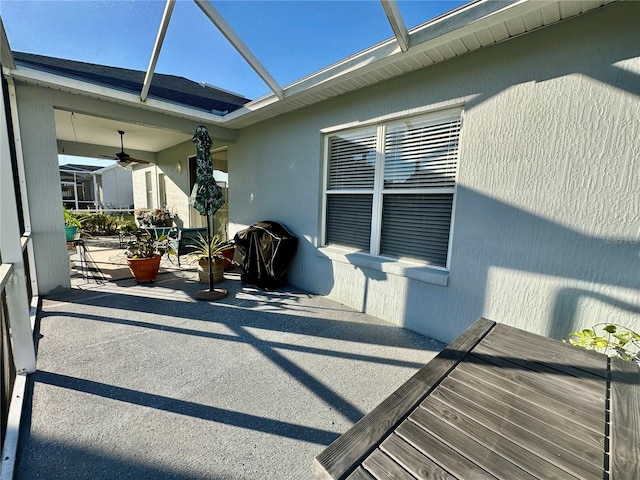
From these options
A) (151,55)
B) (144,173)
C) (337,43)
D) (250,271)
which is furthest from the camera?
(144,173)

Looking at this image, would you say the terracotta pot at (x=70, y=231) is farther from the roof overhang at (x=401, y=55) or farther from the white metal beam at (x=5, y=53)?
the white metal beam at (x=5, y=53)

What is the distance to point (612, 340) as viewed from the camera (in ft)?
6.63

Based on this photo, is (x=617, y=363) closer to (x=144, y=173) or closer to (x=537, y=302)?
(x=537, y=302)

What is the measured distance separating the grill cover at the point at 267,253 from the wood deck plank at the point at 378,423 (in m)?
3.08

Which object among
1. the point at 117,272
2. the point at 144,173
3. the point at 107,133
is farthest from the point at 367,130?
the point at 144,173

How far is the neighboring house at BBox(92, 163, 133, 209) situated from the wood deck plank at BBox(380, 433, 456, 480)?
1955 cm

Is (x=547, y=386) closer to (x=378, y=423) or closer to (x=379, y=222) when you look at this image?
(x=378, y=423)

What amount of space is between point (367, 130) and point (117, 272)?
5.07 m

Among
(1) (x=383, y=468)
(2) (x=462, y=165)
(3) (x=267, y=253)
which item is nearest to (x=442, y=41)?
(2) (x=462, y=165)

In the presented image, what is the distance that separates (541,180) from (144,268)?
5177 mm

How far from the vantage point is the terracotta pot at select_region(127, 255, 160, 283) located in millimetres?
4398

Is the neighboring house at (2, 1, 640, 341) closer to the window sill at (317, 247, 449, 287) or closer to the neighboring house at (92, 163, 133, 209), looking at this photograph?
the window sill at (317, 247, 449, 287)

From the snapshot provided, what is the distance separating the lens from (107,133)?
254 inches

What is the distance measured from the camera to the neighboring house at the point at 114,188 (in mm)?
16359
